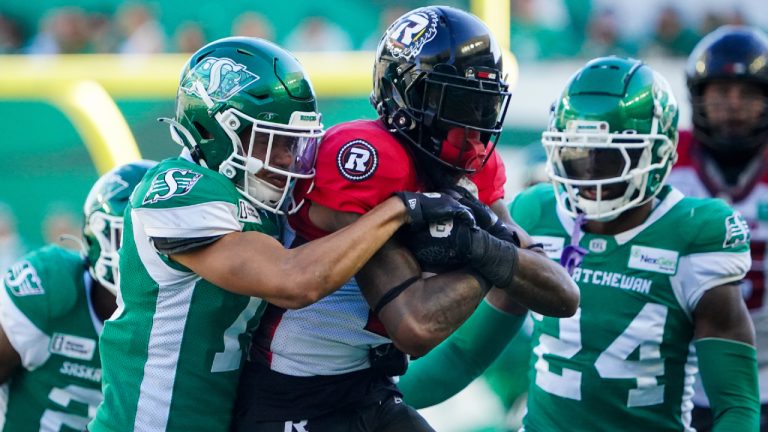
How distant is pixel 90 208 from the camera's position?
379cm

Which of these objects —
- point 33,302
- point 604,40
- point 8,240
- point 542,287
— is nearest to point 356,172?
point 542,287

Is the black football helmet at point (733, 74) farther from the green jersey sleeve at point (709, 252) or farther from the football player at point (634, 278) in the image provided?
the green jersey sleeve at point (709, 252)

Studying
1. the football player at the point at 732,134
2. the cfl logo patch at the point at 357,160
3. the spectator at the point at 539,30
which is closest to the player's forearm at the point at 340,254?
the cfl logo patch at the point at 357,160

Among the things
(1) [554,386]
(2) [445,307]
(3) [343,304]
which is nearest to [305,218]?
(3) [343,304]

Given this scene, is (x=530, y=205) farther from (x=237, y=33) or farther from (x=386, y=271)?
(x=237, y=33)

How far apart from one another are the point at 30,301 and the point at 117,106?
3906 millimetres

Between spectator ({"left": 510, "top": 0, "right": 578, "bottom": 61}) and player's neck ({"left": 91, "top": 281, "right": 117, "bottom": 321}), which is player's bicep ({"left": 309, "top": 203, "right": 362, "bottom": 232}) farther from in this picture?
spectator ({"left": 510, "top": 0, "right": 578, "bottom": 61})

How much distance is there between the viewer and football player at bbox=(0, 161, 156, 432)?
11.9 ft

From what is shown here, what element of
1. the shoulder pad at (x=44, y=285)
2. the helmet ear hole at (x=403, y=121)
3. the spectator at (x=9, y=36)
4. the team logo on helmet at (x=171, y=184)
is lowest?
the spectator at (x=9, y=36)

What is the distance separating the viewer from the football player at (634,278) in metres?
3.23

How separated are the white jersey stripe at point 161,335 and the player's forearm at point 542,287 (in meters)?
0.78

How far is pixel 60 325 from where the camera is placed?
12.0 feet

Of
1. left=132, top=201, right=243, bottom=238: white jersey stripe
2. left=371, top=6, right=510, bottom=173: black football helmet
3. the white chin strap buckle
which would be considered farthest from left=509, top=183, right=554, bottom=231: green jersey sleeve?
left=132, top=201, right=243, bottom=238: white jersey stripe

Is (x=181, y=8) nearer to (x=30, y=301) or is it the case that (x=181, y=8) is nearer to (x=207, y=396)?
(x=30, y=301)
